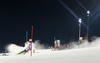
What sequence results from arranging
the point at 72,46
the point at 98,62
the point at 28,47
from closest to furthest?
the point at 98,62
the point at 28,47
the point at 72,46

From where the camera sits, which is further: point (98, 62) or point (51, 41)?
point (51, 41)

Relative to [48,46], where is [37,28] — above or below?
above

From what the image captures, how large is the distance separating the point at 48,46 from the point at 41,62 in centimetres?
1909

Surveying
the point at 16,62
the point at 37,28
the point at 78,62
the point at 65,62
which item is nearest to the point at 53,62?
the point at 65,62

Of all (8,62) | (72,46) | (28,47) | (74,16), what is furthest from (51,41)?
(8,62)

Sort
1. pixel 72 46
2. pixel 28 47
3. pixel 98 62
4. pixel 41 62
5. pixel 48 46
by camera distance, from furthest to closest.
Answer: pixel 48 46 < pixel 72 46 < pixel 28 47 < pixel 41 62 < pixel 98 62

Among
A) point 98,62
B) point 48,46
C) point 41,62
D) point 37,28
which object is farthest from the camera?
point 37,28

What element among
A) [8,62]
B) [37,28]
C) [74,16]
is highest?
[74,16]

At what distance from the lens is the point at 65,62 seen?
5.29 meters

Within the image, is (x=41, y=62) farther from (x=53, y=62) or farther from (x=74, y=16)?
(x=74, y=16)

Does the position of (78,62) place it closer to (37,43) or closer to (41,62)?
(41,62)

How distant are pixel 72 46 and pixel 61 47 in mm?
1529

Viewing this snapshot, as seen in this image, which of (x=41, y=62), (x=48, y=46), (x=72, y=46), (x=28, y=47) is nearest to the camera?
(x=41, y=62)

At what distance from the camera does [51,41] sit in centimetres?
2544
